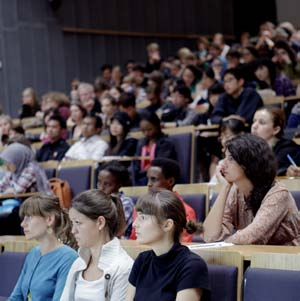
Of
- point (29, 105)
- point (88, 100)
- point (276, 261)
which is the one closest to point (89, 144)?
point (88, 100)

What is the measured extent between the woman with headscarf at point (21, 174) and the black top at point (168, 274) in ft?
9.76

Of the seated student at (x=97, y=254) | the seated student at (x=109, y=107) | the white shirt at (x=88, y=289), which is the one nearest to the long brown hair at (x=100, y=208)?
the seated student at (x=97, y=254)

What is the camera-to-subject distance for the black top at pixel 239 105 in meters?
6.07

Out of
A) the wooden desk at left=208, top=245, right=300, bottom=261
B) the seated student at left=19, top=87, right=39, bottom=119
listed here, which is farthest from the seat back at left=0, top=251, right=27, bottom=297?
the seated student at left=19, top=87, right=39, bottom=119

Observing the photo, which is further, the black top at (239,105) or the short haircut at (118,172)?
the black top at (239,105)

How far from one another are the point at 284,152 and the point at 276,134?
0.38 ft

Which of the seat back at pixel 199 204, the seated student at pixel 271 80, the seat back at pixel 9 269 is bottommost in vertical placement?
the seat back at pixel 9 269

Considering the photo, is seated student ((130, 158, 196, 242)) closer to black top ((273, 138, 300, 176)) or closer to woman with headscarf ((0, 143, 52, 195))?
black top ((273, 138, 300, 176))

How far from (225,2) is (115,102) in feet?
19.0

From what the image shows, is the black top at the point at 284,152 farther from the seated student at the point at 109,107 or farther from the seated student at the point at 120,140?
the seated student at the point at 109,107

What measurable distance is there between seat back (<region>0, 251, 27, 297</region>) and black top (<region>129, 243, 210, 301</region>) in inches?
38.8

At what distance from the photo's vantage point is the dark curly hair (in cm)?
307

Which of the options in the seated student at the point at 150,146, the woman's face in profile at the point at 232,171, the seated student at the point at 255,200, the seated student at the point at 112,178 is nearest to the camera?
the seated student at the point at 255,200

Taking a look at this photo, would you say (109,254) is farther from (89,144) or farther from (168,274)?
(89,144)
